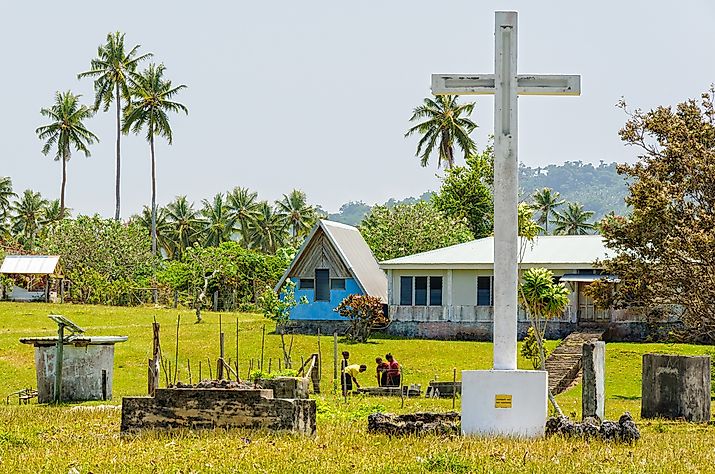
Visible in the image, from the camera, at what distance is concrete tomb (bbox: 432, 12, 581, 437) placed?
1559 cm

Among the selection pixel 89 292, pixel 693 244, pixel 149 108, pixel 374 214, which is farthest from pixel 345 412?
pixel 149 108

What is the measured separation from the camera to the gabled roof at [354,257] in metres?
52.7

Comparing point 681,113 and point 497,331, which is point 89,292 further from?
point 497,331

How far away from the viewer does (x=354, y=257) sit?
54.1m

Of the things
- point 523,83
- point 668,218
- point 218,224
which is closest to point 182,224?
point 218,224

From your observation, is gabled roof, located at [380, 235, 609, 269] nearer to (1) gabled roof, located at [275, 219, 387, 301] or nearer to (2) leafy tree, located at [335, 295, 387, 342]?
(1) gabled roof, located at [275, 219, 387, 301]

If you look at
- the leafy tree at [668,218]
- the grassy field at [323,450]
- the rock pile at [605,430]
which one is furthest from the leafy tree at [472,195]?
the rock pile at [605,430]

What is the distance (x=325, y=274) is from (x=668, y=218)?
19473 millimetres

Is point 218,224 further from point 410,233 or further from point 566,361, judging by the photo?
point 566,361

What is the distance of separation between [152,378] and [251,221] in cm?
7707

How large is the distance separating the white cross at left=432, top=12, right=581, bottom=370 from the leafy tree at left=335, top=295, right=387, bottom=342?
106ft

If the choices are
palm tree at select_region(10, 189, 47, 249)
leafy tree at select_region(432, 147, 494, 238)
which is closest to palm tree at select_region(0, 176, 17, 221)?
palm tree at select_region(10, 189, 47, 249)

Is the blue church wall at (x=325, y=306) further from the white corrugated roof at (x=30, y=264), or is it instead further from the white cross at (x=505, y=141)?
the white cross at (x=505, y=141)

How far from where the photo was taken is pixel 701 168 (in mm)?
37781
